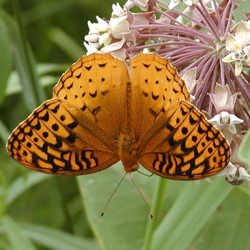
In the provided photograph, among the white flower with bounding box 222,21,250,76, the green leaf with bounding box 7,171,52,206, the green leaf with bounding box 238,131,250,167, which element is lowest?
the green leaf with bounding box 7,171,52,206

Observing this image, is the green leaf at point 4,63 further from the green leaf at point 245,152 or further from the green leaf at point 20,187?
the green leaf at point 245,152

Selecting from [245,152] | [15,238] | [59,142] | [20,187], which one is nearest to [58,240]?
[15,238]

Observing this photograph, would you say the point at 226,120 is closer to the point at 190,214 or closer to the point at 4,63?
the point at 190,214

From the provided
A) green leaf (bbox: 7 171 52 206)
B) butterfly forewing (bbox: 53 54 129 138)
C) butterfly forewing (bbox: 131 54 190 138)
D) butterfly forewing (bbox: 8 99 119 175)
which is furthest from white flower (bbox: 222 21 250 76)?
green leaf (bbox: 7 171 52 206)

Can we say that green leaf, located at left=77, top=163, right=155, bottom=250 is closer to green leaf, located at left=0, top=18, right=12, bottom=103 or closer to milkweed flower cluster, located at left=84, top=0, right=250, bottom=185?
green leaf, located at left=0, top=18, right=12, bottom=103

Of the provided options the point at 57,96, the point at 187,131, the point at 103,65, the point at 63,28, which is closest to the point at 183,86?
the point at 187,131

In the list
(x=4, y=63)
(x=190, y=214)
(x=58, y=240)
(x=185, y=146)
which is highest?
(x=4, y=63)
